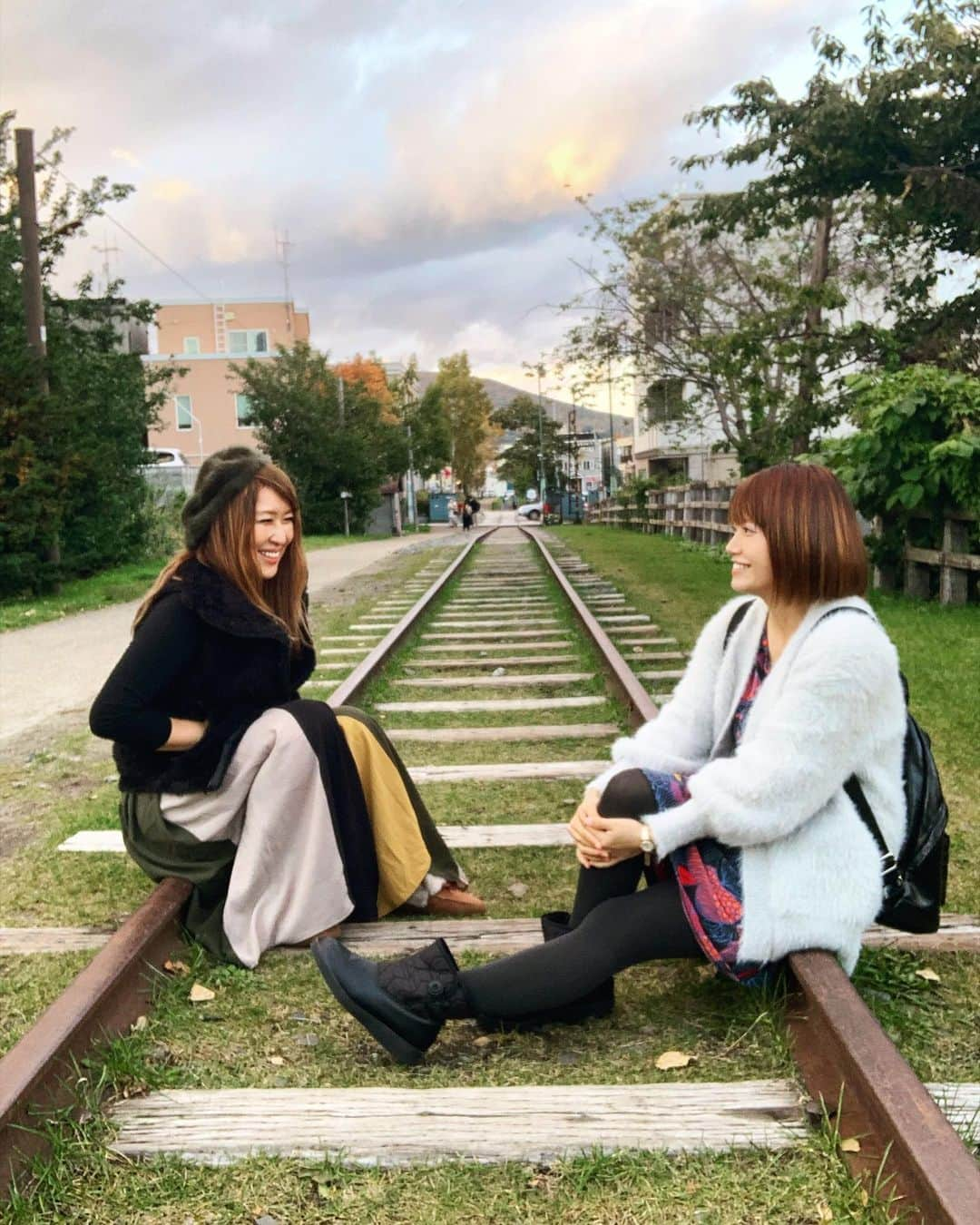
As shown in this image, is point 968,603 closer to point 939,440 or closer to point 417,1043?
point 939,440

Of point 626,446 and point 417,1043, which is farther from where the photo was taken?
point 626,446

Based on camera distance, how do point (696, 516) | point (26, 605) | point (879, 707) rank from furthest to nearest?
point (696, 516) → point (26, 605) → point (879, 707)

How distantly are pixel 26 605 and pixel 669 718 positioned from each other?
12501 millimetres

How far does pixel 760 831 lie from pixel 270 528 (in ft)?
5.33

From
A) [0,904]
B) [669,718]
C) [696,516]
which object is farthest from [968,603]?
[696,516]

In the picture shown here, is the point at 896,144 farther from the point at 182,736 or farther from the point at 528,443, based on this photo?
the point at 528,443

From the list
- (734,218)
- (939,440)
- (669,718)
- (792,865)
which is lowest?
(792,865)

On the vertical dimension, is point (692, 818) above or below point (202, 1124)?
above

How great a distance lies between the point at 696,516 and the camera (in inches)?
864

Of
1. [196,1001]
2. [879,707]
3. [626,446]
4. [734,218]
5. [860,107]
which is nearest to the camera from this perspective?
[879,707]

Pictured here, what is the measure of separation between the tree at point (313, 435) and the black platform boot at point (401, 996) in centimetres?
3428

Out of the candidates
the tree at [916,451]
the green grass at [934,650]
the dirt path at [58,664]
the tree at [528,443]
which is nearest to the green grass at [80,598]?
the dirt path at [58,664]

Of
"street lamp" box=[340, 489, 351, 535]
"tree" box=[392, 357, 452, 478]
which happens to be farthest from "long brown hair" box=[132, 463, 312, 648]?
"tree" box=[392, 357, 452, 478]

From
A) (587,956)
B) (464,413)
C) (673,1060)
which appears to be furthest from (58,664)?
(464,413)
